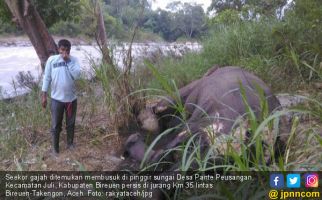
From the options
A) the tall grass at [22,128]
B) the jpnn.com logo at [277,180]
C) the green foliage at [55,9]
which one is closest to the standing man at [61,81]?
the tall grass at [22,128]

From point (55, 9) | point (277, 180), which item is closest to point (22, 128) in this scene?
point (277, 180)

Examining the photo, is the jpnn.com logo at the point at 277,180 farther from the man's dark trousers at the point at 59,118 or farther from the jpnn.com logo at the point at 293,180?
the man's dark trousers at the point at 59,118

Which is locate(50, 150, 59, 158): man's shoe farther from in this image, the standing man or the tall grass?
the tall grass

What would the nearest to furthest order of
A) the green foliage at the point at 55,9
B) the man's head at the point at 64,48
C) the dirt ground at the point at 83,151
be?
the dirt ground at the point at 83,151
the man's head at the point at 64,48
the green foliage at the point at 55,9

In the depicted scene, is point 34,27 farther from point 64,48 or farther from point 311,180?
point 311,180

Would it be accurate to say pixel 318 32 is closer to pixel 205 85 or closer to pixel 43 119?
pixel 205 85

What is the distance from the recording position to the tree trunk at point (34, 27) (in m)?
7.28

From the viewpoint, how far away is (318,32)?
5828 millimetres

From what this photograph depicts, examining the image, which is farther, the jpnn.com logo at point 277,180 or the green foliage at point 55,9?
the green foliage at point 55,9

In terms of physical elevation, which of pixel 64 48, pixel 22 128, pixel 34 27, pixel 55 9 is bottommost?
pixel 22 128

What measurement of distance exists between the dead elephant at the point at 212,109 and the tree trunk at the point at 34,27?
3384mm

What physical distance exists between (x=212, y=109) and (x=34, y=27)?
15.9 feet

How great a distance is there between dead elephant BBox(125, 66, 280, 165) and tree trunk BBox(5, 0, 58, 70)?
3.38m

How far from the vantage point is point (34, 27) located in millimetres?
7375
